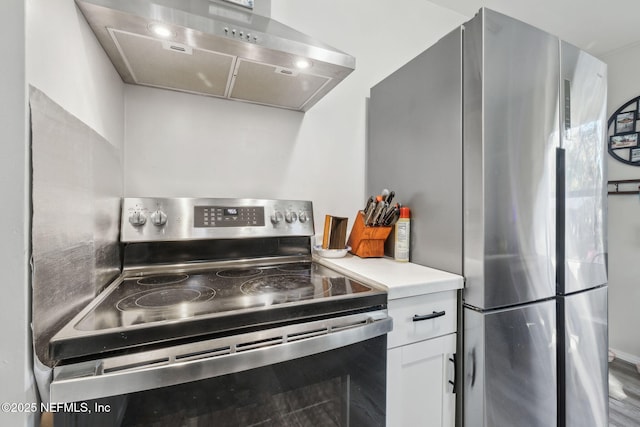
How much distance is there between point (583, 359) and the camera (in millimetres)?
1225

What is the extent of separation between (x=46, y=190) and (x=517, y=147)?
1397 mm

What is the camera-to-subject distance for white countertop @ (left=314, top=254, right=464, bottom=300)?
3.05 feet

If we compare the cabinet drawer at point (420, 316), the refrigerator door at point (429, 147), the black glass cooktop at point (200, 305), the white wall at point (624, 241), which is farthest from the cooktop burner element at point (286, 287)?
the white wall at point (624, 241)

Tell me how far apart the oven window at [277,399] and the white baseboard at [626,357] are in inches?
107

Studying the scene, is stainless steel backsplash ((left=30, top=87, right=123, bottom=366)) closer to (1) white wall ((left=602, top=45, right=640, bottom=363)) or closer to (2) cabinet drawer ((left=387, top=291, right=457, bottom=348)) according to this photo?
(2) cabinet drawer ((left=387, top=291, right=457, bottom=348))

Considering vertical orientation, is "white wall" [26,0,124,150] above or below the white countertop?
above

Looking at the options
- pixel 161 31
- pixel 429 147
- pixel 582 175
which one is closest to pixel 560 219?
pixel 582 175

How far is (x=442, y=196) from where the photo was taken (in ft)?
3.77

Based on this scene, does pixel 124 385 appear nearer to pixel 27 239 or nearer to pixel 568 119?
pixel 27 239

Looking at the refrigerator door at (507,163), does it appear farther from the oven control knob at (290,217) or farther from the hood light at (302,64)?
the oven control knob at (290,217)

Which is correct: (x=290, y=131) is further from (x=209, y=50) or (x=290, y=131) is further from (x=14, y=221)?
(x=14, y=221)

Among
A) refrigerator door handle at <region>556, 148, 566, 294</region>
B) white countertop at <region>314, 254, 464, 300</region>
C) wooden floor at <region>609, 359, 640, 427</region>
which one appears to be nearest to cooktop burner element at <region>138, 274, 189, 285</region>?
white countertop at <region>314, 254, 464, 300</region>

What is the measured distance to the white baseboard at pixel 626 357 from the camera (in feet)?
7.29

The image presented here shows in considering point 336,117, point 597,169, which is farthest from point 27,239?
point 597,169
